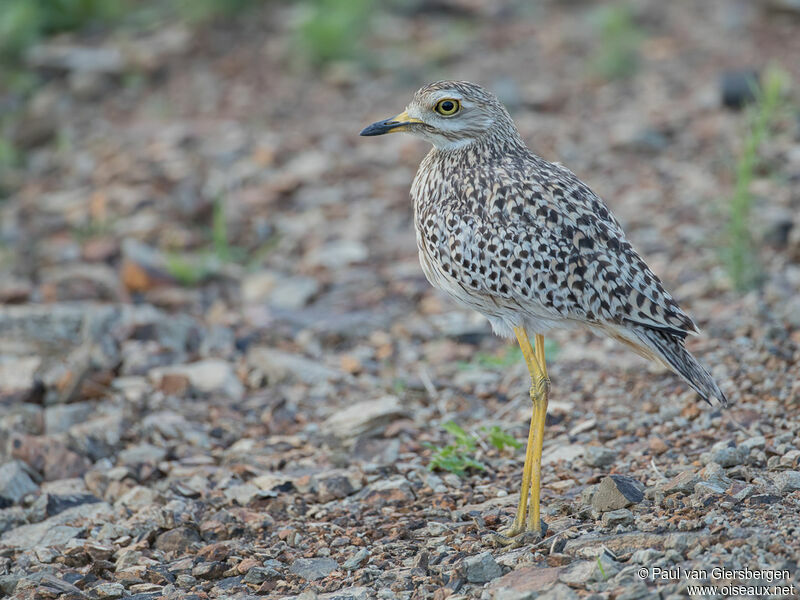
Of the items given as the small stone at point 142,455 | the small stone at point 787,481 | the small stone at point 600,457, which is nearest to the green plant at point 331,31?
the small stone at point 142,455

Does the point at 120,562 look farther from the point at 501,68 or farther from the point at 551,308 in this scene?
the point at 501,68

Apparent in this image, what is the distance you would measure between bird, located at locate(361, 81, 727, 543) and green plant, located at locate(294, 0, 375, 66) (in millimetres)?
6200

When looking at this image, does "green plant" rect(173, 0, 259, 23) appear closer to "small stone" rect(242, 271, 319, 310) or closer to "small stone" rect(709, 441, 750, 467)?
"small stone" rect(242, 271, 319, 310)

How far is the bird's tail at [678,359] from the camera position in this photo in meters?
4.44

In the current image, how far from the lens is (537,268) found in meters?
4.47

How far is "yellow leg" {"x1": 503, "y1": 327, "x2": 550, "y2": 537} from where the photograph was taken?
14.4ft

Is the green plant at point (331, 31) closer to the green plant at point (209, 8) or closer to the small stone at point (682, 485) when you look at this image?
the green plant at point (209, 8)

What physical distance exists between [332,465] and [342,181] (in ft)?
14.1

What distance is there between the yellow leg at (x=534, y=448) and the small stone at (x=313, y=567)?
0.76 metres

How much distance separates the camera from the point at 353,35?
36.1 feet

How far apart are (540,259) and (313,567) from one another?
1653 mm

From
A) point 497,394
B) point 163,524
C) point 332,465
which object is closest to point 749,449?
point 497,394

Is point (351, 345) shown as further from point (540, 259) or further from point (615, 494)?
point (615, 494)

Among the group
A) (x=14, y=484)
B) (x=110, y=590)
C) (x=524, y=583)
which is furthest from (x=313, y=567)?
(x=14, y=484)
